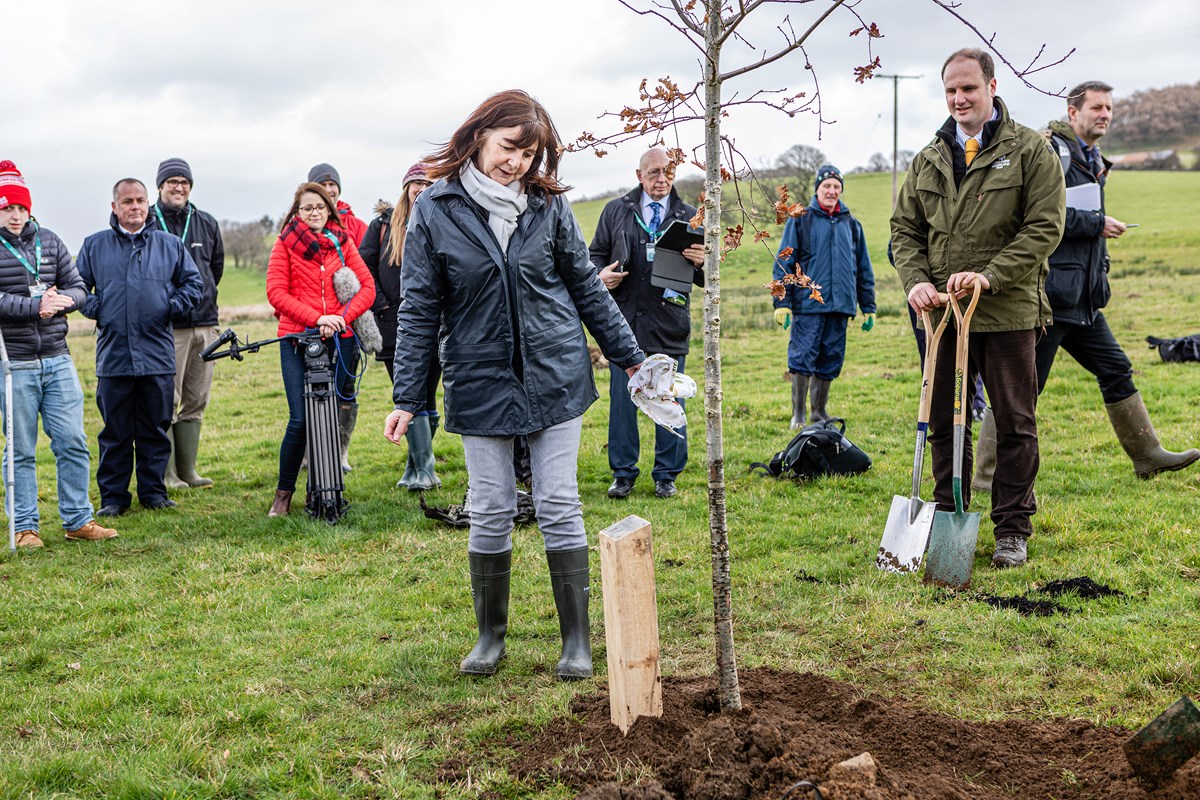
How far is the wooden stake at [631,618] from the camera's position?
139 inches

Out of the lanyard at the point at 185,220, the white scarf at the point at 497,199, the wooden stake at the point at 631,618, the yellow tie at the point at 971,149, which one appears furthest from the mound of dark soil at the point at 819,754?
the lanyard at the point at 185,220

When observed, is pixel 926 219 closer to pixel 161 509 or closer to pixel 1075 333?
pixel 1075 333

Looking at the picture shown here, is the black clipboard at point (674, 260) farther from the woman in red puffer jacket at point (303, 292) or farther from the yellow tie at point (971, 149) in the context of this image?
the woman in red puffer jacket at point (303, 292)

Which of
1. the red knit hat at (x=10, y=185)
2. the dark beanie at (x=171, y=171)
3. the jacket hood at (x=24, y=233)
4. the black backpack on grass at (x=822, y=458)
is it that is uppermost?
the dark beanie at (x=171, y=171)

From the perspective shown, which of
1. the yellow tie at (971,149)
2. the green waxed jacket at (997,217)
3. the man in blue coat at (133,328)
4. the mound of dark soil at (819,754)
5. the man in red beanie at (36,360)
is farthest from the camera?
the man in blue coat at (133,328)

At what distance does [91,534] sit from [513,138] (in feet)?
16.4

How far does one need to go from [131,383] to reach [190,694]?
439 cm

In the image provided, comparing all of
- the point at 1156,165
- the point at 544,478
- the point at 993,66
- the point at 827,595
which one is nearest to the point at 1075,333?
the point at 993,66

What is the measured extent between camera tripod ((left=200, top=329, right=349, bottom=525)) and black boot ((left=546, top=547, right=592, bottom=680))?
3.49m

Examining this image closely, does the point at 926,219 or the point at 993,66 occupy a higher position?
the point at 993,66

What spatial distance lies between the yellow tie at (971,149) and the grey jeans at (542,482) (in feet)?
9.06

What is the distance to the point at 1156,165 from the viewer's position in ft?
236

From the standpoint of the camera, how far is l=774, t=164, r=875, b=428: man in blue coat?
32.4ft

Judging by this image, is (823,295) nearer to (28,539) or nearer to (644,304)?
(644,304)
